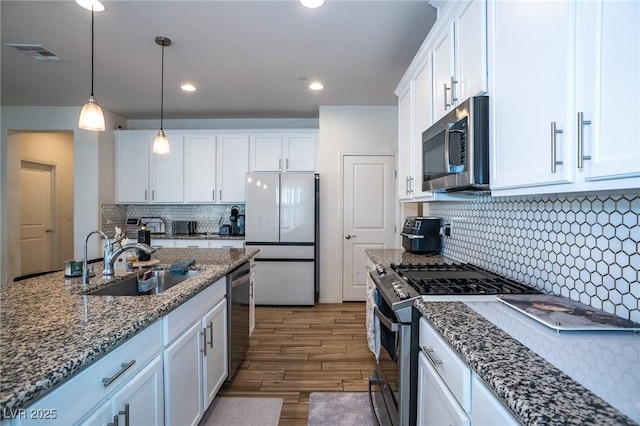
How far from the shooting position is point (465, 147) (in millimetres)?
1472

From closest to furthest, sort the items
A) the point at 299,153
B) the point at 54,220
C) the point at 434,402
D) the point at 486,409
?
the point at 486,409, the point at 434,402, the point at 299,153, the point at 54,220

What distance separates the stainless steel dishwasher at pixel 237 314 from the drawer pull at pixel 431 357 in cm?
147

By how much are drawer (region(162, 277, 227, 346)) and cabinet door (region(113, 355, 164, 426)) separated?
0.12m

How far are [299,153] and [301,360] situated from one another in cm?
278

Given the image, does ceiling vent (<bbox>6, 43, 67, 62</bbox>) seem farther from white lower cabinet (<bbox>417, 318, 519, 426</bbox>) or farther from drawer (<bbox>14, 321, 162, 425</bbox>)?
→ white lower cabinet (<bbox>417, 318, 519, 426</bbox>)

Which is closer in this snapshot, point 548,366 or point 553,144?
point 548,366

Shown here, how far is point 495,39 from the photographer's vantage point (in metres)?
1.33

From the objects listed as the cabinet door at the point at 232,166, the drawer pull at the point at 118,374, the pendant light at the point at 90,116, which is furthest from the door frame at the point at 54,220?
the drawer pull at the point at 118,374

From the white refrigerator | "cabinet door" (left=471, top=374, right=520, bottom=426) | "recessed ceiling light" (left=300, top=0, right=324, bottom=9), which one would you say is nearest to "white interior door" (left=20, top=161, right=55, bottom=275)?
the white refrigerator

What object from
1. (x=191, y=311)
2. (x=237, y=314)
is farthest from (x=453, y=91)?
(x=237, y=314)

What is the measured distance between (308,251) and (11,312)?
3250mm

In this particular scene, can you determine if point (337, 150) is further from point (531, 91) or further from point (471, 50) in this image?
point (531, 91)

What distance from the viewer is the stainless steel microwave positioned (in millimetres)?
1412

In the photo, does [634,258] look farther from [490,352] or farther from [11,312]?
[11,312]
